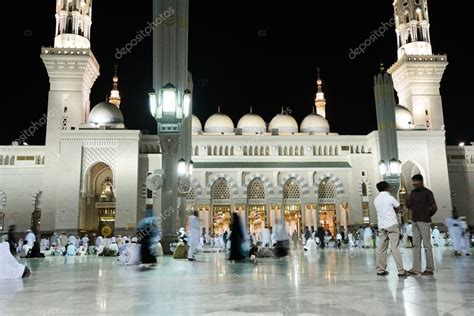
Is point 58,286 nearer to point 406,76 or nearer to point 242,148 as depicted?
point 242,148

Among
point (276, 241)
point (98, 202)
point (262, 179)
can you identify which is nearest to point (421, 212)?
point (276, 241)

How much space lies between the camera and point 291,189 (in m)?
31.8

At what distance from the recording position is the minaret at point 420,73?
1366 inches

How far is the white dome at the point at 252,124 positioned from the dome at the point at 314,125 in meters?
3.16

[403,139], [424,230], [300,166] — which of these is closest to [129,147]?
[300,166]

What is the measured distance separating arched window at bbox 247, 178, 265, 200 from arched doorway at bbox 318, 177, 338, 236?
4.08 metres

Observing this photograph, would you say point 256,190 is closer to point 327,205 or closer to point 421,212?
point 327,205

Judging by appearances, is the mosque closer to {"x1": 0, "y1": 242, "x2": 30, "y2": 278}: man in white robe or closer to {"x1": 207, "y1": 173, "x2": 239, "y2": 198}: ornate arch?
{"x1": 207, "y1": 173, "x2": 239, "y2": 198}: ornate arch

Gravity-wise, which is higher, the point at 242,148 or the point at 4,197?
the point at 242,148

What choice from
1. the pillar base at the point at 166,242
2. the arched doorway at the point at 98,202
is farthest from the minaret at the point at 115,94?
the pillar base at the point at 166,242

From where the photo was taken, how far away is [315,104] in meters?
44.4

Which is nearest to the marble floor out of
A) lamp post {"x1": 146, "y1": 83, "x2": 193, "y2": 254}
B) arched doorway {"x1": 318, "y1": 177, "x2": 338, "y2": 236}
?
lamp post {"x1": 146, "y1": 83, "x2": 193, "y2": 254}

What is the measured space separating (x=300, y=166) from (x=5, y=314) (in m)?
28.5

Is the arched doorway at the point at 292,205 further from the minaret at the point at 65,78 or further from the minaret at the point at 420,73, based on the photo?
the minaret at the point at 65,78
